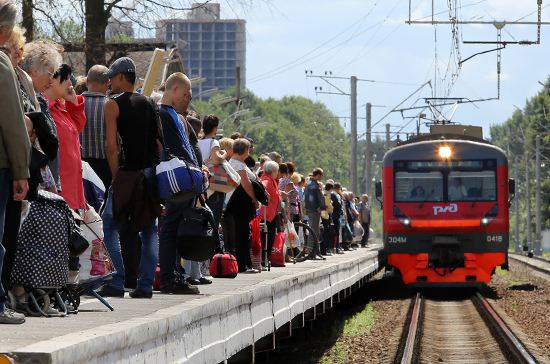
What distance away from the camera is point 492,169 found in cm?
1719

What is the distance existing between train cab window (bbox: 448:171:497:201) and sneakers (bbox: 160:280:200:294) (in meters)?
11.4

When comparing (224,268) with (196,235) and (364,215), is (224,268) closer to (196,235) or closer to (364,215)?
(196,235)

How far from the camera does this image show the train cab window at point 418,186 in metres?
17.4

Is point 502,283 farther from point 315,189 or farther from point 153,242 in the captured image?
point 153,242

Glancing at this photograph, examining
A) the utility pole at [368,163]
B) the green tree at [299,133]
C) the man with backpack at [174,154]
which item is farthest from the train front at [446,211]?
the green tree at [299,133]

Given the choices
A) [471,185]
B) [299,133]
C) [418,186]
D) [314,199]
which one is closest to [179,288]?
[314,199]

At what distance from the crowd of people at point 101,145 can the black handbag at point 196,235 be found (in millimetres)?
126

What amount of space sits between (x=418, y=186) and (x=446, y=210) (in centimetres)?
75

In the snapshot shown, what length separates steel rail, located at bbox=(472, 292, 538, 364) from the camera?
1019cm

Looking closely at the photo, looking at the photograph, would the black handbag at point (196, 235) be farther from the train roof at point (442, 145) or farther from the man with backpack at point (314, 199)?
the train roof at point (442, 145)

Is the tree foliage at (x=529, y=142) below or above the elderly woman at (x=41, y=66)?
above

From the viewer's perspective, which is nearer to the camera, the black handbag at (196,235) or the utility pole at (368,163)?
the black handbag at (196,235)

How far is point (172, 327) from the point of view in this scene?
4.56 meters

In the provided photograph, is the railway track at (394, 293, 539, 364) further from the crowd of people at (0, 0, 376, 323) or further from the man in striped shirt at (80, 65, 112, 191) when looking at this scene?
the man in striped shirt at (80, 65, 112, 191)
